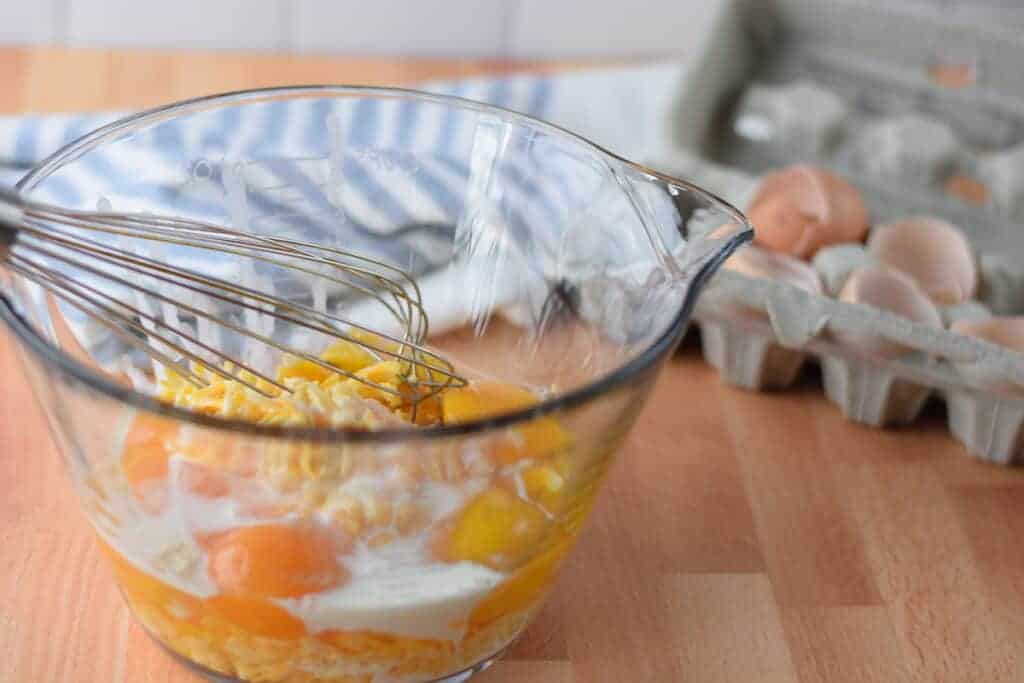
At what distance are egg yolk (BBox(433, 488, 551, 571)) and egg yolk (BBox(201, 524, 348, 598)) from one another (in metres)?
0.04

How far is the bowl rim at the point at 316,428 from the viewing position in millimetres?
397

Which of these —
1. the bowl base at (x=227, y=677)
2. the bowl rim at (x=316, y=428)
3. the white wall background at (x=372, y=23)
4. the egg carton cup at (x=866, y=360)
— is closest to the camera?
the bowl rim at (x=316, y=428)

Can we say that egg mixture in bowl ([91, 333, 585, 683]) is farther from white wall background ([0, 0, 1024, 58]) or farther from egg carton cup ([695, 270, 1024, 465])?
white wall background ([0, 0, 1024, 58])

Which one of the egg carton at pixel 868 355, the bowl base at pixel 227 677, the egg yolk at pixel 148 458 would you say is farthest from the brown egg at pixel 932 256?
the egg yolk at pixel 148 458

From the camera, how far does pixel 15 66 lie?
1.01 meters

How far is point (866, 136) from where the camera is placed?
88 cm

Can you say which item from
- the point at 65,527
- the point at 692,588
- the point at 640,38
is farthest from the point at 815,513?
the point at 640,38

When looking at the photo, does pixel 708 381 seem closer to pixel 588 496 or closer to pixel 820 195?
pixel 820 195

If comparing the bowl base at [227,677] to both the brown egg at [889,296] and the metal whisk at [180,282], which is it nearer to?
the metal whisk at [180,282]

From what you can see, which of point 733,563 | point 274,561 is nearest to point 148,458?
point 274,561

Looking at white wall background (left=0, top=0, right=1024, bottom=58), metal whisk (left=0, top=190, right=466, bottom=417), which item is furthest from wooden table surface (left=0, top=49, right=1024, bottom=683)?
white wall background (left=0, top=0, right=1024, bottom=58)

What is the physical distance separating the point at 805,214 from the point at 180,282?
1.15 ft

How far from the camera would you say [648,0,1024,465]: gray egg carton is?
70 centimetres

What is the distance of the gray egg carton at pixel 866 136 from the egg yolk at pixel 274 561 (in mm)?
297
